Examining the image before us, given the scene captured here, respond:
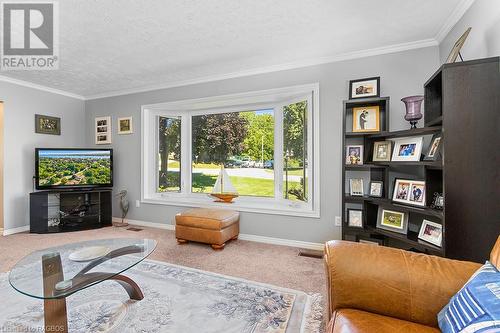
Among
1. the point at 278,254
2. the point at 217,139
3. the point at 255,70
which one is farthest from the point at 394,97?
the point at 217,139

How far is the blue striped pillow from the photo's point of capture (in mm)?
759

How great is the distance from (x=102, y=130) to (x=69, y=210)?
4.71 feet

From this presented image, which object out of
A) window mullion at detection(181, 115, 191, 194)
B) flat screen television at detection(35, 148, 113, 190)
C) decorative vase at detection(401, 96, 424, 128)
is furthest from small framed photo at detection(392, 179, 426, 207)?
flat screen television at detection(35, 148, 113, 190)

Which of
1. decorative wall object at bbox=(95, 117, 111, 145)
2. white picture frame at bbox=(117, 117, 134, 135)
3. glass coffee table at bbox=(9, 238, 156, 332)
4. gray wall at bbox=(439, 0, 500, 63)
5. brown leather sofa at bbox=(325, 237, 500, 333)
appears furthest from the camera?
decorative wall object at bbox=(95, 117, 111, 145)

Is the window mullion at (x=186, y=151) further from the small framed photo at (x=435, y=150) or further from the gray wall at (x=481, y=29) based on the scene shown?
the gray wall at (x=481, y=29)

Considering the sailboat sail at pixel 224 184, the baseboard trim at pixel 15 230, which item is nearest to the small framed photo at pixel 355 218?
the sailboat sail at pixel 224 184

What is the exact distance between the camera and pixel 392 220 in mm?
2295

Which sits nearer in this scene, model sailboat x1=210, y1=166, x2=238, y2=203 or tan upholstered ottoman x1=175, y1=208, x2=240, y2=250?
tan upholstered ottoman x1=175, y1=208, x2=240, y2=250

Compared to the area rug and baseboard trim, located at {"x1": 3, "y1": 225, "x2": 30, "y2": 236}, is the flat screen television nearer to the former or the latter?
baseboard trim, located at {"x1": 3, "y1": 225, "x2": 30, "y2": 236}

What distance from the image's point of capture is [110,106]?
4262mm

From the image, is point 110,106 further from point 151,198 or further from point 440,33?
point 440,33

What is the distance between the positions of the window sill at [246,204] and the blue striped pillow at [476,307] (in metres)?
2.00

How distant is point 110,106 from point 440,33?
468 centimetres

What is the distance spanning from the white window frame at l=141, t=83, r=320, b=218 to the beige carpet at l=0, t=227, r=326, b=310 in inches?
21.1
